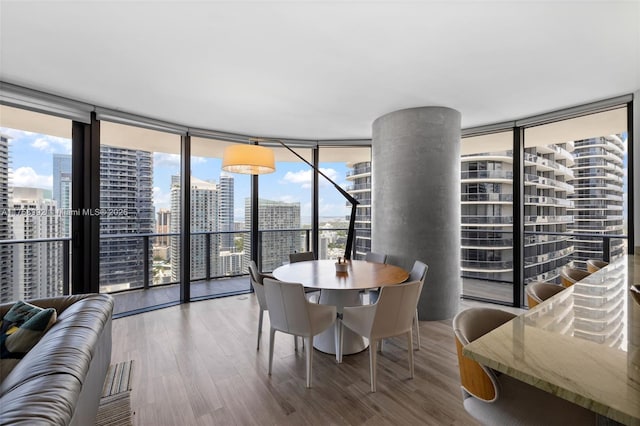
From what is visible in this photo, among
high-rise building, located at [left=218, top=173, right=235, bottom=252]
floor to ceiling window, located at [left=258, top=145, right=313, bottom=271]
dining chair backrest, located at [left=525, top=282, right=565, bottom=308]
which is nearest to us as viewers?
dining chair backrest, located at [left=525, top=282, right=565, bottom=308]

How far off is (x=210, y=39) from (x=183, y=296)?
11.5 ft

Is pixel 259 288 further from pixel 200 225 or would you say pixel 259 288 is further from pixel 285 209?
pixel 285 209

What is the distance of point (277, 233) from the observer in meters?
5.20

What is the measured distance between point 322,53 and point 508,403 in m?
2.43

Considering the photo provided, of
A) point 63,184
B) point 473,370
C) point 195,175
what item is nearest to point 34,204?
point 63,184

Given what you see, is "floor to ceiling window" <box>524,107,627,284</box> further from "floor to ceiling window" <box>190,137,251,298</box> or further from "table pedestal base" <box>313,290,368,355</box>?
"floor to ceiling window" <box>190,137,251,298</box>

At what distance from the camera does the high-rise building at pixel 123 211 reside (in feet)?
12.2

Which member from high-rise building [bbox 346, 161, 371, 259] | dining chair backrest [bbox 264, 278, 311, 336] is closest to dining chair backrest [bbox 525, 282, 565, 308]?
dining chair backrest [bbox 264, 278, 311, 336]

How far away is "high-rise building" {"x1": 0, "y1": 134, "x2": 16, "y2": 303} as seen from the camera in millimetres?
2994

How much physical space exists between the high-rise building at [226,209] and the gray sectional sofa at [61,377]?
2.85m

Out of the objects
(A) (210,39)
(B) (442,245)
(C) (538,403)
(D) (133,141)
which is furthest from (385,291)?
(D) (133,141)

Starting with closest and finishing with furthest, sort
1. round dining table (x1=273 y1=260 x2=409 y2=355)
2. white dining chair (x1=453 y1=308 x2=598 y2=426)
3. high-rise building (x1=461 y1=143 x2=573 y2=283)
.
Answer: white dining chair (x1=453 y1=308 x2=598 y2=426) → round dining table (x1=273 y1=260 x2=409 y2=355) → high-rise building (x1=461 y1=143 x2=573 y2=283)

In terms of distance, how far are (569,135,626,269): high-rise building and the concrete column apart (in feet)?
5.22

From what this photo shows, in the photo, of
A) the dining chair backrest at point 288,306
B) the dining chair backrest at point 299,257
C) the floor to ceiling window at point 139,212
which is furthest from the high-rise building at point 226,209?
the dining chair backrest at point 288,306
